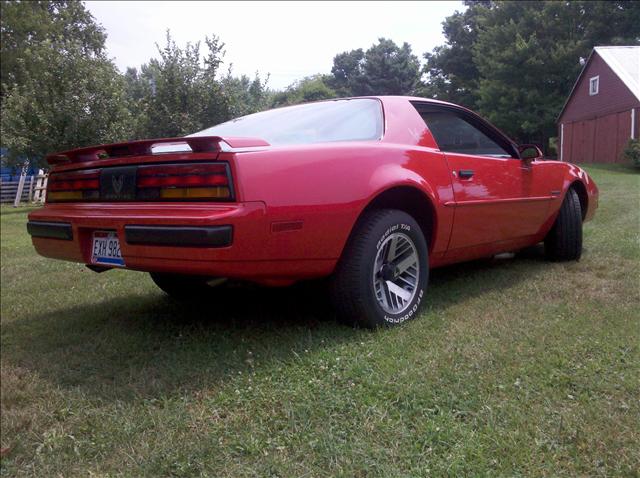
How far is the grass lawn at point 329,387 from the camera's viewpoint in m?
2.07

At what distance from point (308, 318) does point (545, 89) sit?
22.1 ft

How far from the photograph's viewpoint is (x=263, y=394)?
2.54m

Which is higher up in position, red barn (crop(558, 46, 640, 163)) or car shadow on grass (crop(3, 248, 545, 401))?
red barn (crop(558, 46, 640, 163))

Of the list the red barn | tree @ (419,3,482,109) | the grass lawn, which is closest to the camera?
the grass lawn

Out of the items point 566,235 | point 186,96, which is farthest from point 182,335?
point 186,96

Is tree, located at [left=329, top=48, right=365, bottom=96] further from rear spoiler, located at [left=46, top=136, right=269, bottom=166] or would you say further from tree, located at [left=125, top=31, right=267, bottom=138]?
rear spoiler, located at [left=46, top=136, right=269, bottom=166]

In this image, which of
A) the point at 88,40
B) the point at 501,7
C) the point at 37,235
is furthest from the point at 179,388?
the point at 88,40

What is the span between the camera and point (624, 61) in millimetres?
5516

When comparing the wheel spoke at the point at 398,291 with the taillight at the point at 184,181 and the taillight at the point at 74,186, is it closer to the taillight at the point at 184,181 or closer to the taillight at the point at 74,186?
the taillight at the point at 184,181

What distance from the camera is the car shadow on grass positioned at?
281 cm

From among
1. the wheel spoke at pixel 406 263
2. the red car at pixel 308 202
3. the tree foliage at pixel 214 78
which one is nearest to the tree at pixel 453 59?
the tree foliage at pixel 214 78

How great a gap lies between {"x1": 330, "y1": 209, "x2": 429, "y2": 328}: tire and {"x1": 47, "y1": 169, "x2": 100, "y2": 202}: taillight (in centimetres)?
140

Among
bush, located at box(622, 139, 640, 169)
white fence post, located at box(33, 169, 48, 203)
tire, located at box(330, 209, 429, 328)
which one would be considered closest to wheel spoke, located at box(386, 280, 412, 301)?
tire, located at box(330, 209, 429, 328)

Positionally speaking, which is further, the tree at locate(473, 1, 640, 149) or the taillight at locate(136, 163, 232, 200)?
the tree at locate(473, 1, 640, 149)
